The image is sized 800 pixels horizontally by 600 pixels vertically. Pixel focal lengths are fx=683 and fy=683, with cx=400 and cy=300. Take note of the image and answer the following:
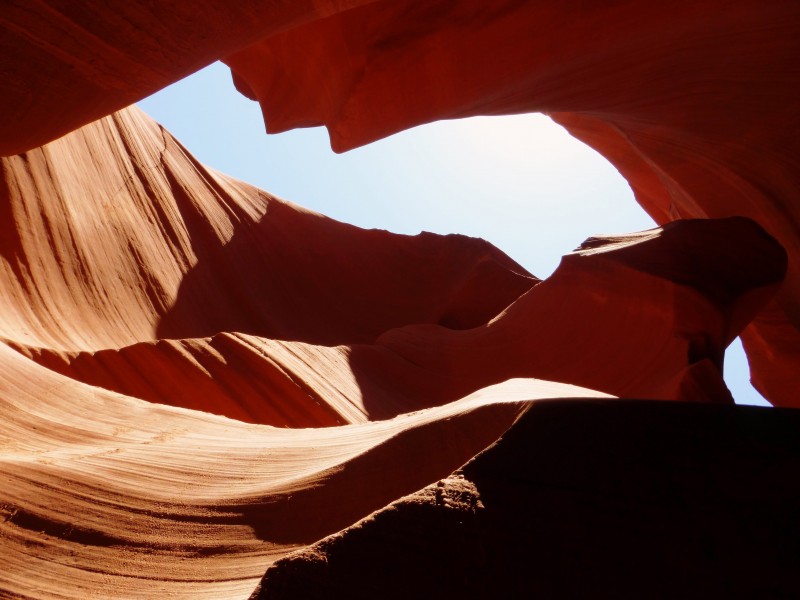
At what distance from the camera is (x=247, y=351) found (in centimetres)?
554

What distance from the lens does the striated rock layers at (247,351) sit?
199 cm

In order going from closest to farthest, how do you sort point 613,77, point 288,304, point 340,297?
point 613,77 < point 288,304 < point 340,297

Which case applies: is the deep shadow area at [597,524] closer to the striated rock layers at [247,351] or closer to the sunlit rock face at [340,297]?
the sunlit rock face at [340,297]

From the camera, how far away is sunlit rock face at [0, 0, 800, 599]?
1847 millimetres

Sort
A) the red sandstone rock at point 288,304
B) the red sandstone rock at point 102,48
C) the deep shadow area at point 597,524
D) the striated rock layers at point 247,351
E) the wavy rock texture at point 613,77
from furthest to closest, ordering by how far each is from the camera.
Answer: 1. the red sandstone rock at point 288,304
2. the wavy rock texture at point 613,77
3. the red sandstone rock at point 102,48
4. the striated rock layers at point 247,351
5. the deep shadow area at point 597,524

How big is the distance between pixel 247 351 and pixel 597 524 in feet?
14.8

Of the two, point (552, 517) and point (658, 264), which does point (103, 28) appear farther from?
point (658, 264)

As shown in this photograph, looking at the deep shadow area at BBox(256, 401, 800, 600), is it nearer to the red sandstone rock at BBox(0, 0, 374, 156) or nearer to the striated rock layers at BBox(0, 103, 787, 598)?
the striated rock layers at BBox(0, 103, 787, 598)

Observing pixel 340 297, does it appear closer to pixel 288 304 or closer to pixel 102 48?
pixel 288 304

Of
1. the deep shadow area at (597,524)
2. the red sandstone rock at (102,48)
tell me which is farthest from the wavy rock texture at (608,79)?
the deep shadow area at (597,524)

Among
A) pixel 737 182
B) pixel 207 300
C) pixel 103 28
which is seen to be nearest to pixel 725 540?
pixel 103 28

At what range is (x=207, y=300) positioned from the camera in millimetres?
8336

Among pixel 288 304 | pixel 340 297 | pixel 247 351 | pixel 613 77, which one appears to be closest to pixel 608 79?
pixel 613 77

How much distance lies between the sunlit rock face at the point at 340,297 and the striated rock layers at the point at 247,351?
19 mm
